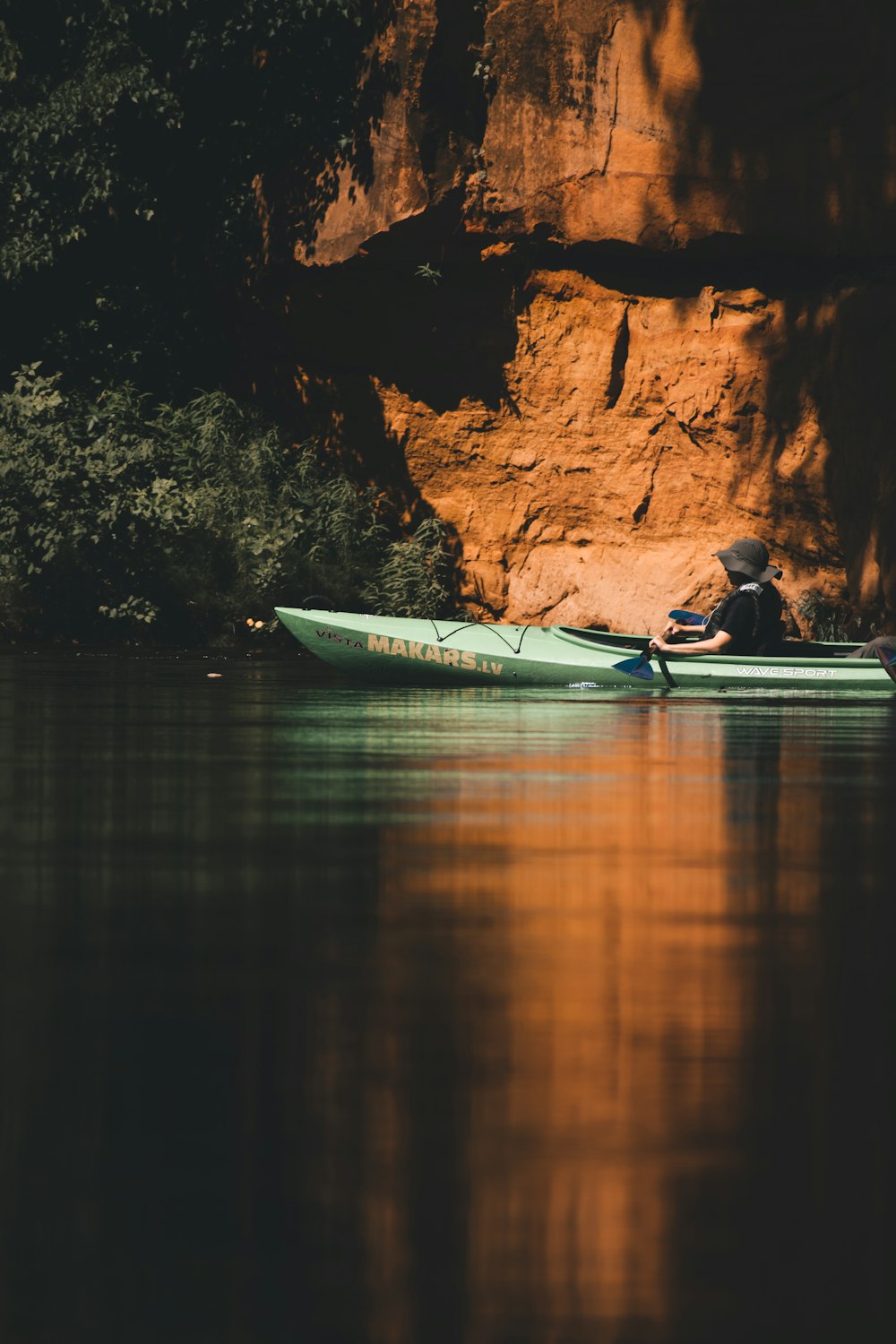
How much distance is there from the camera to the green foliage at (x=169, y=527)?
2772cm

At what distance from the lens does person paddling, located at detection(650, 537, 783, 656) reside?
65.5ft

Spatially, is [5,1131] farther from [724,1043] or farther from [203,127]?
[203,127]

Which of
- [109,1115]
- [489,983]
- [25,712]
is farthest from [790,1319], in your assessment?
[25,712]

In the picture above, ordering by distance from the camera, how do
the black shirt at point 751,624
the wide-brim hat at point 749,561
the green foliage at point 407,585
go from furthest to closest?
1. the green foliage at point 407,585
2. the black shirt at point 751,624
3. the wide-brim hat at point 749,561

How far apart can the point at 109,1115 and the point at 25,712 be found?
480 inches

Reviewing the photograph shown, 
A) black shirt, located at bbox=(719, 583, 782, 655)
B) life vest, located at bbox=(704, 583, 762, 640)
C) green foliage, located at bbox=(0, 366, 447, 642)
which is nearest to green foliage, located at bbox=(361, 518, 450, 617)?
green foliage, located at bbox=(0, 366, 447, 642)

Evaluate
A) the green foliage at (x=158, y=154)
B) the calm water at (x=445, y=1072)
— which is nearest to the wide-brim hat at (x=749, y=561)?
the calm water at (x=445, y=1072)

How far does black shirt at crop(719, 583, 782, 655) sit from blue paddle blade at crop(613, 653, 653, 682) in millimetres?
737

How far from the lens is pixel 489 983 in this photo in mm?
5402

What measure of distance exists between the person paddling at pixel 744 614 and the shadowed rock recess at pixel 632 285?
27.2 feet

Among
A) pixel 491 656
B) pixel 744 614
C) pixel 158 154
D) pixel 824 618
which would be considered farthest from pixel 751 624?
pixel 158 154

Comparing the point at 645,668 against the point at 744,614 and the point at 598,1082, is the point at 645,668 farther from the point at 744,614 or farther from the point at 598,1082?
the point at 598,1082

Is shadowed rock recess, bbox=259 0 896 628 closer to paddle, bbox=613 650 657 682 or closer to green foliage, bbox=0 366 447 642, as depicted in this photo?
green foliage, bbox=0 366 447 642

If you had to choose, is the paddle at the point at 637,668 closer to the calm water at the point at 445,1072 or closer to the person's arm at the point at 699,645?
the person's arm at the point at 699,645
